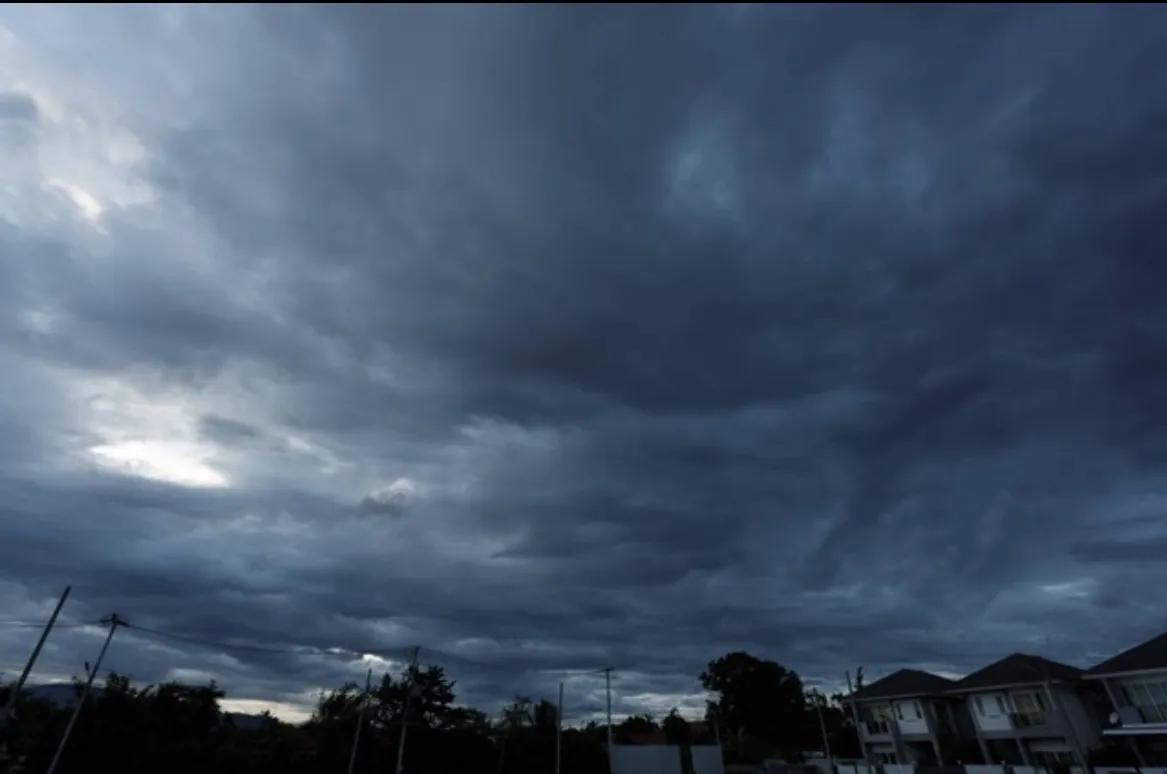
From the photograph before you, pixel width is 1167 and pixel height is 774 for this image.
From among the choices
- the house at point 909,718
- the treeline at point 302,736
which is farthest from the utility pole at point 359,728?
the house at point 909,718

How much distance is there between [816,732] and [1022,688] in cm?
4411

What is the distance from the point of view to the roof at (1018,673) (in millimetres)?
56812

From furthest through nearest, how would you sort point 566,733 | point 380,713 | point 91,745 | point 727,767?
point 727,767
point 566,733
point 380,713
point 91,745

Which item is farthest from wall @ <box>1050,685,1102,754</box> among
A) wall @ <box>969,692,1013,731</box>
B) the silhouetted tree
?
the silhouetted tree

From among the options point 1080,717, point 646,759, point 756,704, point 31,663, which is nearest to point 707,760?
point 646,759

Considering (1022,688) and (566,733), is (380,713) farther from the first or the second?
(1022,688)

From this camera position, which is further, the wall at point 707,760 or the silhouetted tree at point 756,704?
the silhouetted tree at point 756,704

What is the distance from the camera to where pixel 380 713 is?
6238 centimetres

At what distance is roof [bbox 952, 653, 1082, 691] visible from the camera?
56.8 m

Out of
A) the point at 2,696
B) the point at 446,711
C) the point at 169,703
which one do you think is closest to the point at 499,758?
the point at 446,711

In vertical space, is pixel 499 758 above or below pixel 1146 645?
below

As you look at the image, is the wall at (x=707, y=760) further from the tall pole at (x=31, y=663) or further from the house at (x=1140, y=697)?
the tall pole at (x=31, y=663)

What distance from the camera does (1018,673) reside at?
2322 inches

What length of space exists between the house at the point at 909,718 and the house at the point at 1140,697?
15361 millimetres
